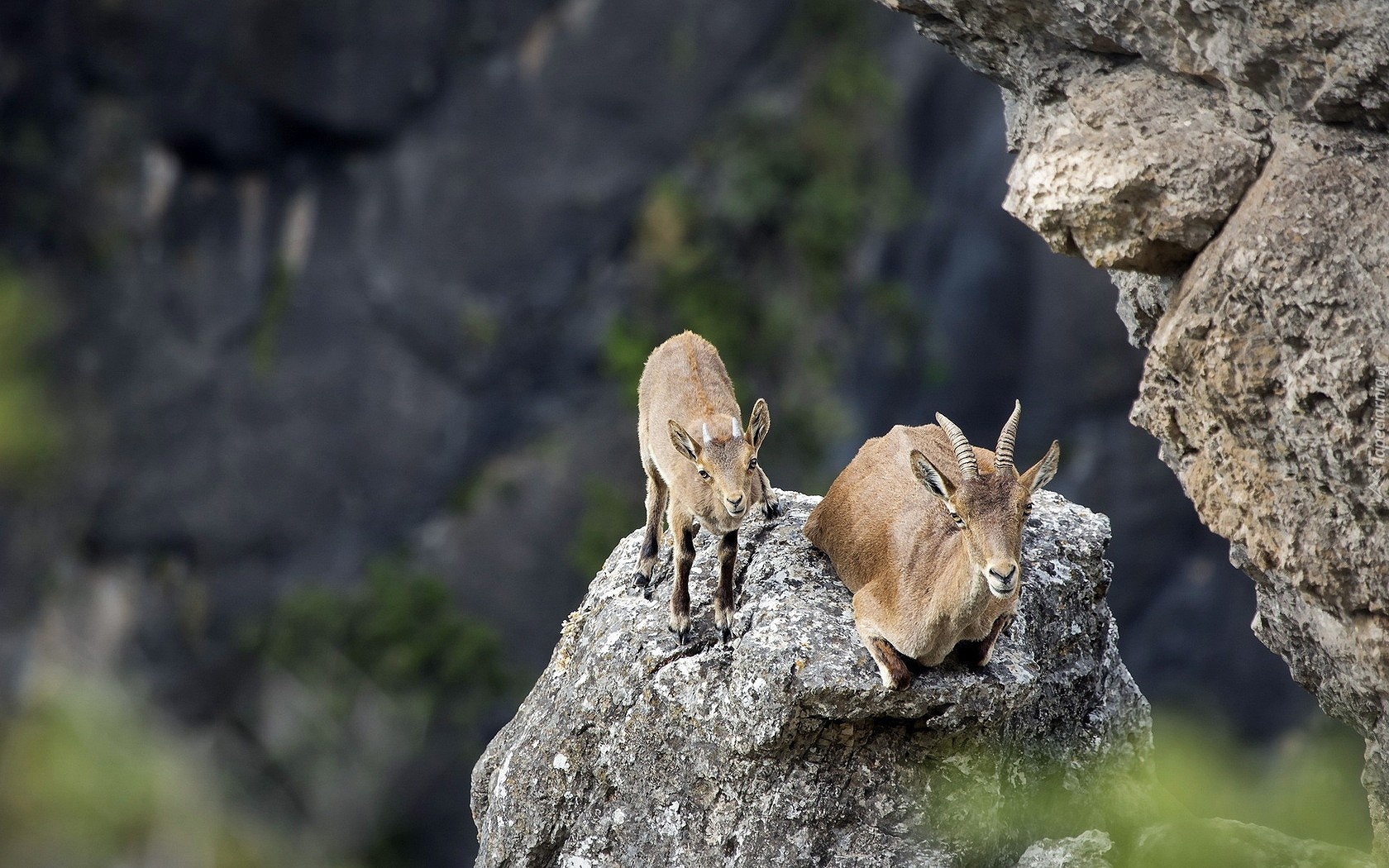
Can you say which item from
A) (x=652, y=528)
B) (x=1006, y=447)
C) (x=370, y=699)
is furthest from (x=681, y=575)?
(x=370, y=699)

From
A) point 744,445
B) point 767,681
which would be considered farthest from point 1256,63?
point 767,681

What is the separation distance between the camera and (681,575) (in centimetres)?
802

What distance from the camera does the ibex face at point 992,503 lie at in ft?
21.7

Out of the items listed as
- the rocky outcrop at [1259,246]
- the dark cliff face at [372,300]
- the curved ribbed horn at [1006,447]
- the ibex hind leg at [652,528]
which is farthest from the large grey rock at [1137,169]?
the dark cliff face at [372,300]

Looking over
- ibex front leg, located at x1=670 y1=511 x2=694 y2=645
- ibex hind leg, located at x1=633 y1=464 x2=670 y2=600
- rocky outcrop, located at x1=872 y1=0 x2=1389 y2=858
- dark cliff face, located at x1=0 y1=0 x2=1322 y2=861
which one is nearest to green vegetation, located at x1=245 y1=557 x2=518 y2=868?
dark cliff face, located at x1=0 y1=0 x2=1322 y2=861

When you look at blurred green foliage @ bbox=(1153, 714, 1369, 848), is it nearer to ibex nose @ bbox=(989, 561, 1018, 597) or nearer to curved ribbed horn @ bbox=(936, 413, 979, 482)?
ibex nose @ bbox=(989, 561, 1018, 597)

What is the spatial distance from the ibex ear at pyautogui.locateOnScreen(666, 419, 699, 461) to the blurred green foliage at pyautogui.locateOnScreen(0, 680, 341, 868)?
3.10 m

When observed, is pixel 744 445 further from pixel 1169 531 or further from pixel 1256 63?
pixel 1169 531

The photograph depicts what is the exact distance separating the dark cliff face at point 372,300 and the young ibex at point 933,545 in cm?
1687

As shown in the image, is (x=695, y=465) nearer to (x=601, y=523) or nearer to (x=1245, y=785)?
(x=1245, y=785)

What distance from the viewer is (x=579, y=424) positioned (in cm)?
2573

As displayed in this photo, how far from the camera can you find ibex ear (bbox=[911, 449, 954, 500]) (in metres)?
6.89

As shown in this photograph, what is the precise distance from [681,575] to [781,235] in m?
18.7

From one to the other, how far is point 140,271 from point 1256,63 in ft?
73.0
